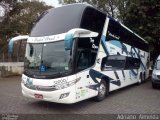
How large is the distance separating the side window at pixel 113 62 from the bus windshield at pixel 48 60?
276 centimetres


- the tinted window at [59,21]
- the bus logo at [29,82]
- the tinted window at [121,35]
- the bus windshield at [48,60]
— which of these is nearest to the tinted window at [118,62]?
the tinted window at [121,35]

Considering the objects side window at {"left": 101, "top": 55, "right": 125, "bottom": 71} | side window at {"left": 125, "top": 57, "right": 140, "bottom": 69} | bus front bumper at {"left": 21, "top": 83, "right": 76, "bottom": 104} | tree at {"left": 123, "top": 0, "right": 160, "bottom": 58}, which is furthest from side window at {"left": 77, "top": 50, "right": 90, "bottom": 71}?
tree at {"left": 123, "top": 0, "right": 160, "bottom": 58}

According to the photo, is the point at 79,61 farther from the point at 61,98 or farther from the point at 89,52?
the point at 61,98

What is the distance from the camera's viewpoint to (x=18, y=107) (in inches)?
389

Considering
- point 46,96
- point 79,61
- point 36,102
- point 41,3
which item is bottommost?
point 36,102

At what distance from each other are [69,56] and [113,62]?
422 centimetres

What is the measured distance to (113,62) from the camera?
12625mm

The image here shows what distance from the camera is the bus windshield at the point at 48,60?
8945 millimetres

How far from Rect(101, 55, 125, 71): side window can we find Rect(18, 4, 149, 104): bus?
0.02 metres

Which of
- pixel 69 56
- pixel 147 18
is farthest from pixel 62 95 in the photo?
pixel 147 18

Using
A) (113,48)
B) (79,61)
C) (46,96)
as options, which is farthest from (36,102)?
(113,48)

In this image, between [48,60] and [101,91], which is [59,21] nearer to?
[48,60]

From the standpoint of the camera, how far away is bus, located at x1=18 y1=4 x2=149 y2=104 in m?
8.84

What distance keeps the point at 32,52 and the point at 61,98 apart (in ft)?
7.48
